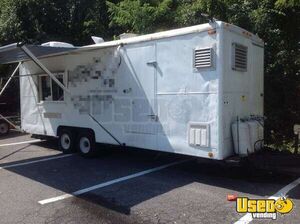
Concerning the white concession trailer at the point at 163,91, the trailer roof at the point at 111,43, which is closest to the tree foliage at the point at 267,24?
the trailer roof at the point at 111,43

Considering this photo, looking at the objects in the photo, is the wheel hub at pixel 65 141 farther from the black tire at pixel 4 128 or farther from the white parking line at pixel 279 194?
the white parking line at pixel 279 194

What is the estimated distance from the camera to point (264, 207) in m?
6.04

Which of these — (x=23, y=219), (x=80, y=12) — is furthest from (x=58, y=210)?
(x=80, y=12)

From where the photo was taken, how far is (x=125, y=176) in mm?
8195

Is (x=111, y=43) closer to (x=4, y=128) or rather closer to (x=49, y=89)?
(x=49, y=89)

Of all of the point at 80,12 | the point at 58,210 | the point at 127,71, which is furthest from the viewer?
the point at 80,12

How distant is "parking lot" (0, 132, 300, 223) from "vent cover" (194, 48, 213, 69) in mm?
2246

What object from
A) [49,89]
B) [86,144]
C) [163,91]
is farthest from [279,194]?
[49,89]

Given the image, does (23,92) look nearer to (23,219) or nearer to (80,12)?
(23,219)

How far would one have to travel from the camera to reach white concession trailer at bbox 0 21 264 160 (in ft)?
23.9

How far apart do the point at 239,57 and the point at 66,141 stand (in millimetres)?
5377

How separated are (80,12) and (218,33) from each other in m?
13.3

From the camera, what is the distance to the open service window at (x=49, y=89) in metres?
10.7

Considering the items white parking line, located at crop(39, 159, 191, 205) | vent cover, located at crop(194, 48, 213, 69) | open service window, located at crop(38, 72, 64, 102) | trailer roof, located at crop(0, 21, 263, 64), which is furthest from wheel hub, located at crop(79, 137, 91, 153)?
vent cover, located at crop(194, 48, 213, 69)
